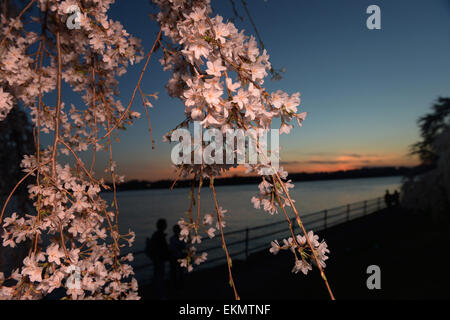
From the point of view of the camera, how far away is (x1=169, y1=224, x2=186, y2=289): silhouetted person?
5.22 metres

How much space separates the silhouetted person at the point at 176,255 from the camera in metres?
5.22

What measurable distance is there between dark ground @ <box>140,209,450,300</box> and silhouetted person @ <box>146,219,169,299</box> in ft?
1.36

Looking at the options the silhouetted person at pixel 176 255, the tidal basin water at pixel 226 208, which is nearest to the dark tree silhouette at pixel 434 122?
the tidal basin water at pixel 226 208

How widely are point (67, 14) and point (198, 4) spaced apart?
22.1 inches
